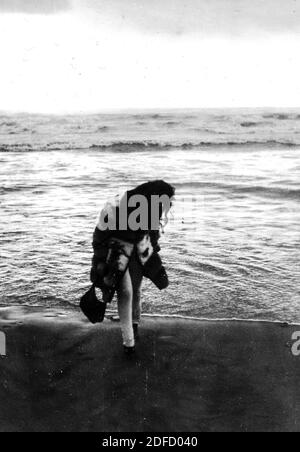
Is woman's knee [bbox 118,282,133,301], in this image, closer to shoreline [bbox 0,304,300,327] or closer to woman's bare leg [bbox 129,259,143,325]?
woman's bare leg [bbox 129,259,143,325]

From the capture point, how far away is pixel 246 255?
718 cm

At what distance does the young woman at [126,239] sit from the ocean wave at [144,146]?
2242 cm

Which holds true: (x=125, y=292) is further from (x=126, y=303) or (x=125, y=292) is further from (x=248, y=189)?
(x=248, y=189)

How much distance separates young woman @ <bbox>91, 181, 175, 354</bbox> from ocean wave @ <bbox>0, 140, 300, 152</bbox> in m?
22.4

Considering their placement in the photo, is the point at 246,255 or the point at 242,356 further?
the point at 246,255

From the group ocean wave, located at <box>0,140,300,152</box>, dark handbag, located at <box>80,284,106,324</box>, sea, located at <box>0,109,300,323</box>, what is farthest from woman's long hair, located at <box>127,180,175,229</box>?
ocean wave, located at <box>0,140,300,152</box>

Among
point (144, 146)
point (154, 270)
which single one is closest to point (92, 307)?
point (154, 270)

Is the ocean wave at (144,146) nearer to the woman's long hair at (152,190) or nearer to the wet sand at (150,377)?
the wet sand at (150,377)

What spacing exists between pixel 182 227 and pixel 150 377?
5374mm

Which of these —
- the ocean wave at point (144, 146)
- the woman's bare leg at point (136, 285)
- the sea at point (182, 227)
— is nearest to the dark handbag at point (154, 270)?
the woman's bare leg at point (136, 285)

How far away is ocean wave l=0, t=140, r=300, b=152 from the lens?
87.1ft

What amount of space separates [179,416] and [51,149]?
2433cm

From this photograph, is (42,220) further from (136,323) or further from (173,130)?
(173,130)
